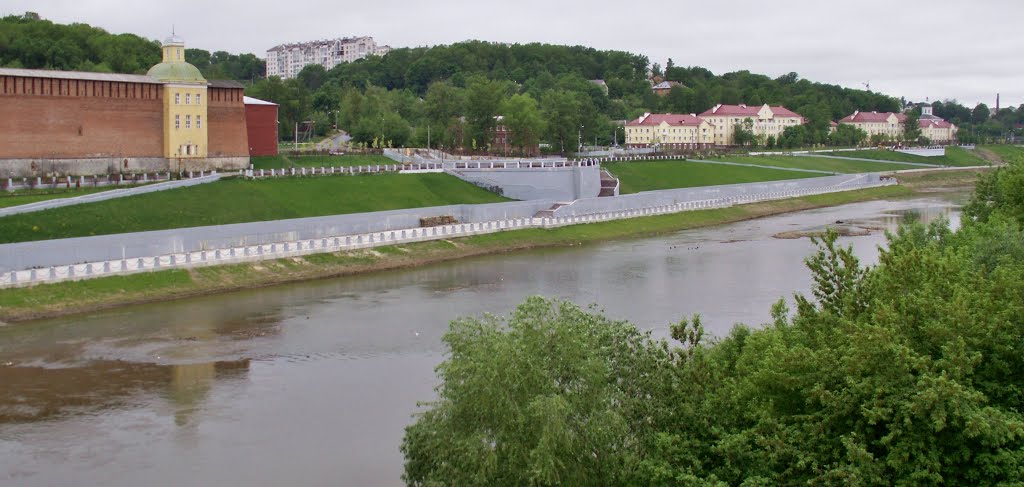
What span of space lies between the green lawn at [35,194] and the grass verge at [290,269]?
907 cm

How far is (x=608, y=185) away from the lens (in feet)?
242

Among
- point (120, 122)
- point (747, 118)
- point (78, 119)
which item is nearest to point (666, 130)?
point (747, 118)

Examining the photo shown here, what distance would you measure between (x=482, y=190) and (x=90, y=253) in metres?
29.3

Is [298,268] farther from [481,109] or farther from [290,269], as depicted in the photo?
[481,109]

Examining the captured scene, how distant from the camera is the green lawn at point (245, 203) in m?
43.1

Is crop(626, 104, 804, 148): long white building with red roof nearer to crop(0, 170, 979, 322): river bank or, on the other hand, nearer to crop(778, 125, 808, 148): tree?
crop(778, 125, 808, 148): tree

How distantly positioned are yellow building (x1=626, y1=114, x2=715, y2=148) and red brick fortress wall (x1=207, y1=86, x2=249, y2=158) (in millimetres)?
73209

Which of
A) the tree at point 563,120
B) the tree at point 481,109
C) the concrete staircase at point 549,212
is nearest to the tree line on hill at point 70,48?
the tree at point 481,109

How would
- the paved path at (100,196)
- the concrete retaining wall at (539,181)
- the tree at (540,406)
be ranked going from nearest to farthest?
the tree at (540,406) → the paved path at (100,196) → the concrete retaining wall at (539,181)

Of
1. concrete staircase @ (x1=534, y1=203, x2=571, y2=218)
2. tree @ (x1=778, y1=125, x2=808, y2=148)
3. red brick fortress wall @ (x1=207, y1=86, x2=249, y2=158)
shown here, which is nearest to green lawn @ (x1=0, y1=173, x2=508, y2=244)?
concrete staircase @ (x1=534, y1=203, x2=571, y2=218)

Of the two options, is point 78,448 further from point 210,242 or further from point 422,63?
point 422,63

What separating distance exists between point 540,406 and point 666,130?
118 meters

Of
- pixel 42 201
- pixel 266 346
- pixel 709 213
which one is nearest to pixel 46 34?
pixel 42 201

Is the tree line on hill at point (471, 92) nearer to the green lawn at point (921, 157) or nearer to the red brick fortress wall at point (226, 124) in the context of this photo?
the green lawn at point (921, 157)
